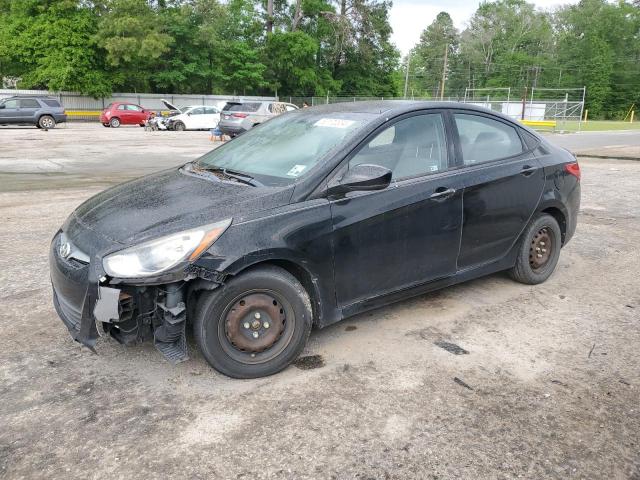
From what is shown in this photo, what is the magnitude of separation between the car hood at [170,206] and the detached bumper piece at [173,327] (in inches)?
13.5

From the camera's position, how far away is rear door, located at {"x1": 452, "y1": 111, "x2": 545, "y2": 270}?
4.15 m

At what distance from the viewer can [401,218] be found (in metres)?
3.70

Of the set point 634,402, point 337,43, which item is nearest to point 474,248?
point 634,402

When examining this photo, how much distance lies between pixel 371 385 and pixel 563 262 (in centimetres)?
337

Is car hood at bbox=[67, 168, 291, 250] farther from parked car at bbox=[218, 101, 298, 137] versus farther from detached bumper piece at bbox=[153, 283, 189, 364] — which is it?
parked car at bbox=[218, 101, 298, 137]

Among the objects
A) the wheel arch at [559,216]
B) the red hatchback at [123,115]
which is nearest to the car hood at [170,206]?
the wheel arch at [559,216]

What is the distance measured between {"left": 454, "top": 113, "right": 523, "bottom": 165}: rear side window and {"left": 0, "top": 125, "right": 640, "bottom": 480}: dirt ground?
1.18m

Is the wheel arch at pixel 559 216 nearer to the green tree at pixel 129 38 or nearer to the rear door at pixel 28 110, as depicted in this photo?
the rear door at pixel 28 110

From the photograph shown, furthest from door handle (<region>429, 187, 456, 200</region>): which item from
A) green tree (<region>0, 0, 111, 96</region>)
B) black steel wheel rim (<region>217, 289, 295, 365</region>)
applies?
green tree (<region>0, 0, 111, 96</region>)

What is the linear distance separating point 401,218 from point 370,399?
48.2 inches

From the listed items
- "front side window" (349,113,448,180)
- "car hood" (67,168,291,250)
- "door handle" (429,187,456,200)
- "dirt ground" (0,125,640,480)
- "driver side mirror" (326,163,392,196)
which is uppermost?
"front side window" (349,113,448,180)

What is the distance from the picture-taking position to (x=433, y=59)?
92.2 m

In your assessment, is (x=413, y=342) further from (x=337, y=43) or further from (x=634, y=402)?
(x=337, y=43)

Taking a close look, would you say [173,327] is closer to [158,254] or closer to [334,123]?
[158,254]
